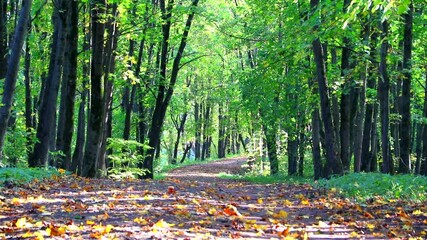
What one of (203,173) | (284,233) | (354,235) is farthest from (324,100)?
(203,173)

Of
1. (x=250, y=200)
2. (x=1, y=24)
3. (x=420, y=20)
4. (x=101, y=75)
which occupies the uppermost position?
(x=420, y=20)

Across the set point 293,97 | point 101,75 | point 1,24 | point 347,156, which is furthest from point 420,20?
point 1,24

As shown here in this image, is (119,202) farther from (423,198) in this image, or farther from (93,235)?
(423,198)

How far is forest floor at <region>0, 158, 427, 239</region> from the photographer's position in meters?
5.36

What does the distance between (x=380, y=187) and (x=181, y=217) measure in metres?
6.19

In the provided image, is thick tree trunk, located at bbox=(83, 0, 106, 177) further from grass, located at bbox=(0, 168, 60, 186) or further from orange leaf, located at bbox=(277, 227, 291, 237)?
orange leaf, located at bbox=(277, 227, 291, 237)

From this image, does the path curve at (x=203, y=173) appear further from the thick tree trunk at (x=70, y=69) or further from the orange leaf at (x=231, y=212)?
the orange leaf at (x=231, y=212)

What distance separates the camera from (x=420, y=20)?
59.5 feet

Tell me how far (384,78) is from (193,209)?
9.49 m

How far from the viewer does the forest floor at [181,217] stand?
536cm

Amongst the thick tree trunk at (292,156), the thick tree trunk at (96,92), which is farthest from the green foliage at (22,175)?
the thick tree trunk at (292,156)

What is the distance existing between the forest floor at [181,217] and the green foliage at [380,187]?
2.35ft

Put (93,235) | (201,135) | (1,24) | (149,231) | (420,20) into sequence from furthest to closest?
1. (201,135)
2. (420,20)
3. (1,24)
4. (149,231)
5. (93,235)

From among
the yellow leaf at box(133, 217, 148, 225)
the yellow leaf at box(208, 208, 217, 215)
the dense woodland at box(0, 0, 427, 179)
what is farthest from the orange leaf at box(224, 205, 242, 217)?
the dense woodland at box(0, 0, 427, 179)
